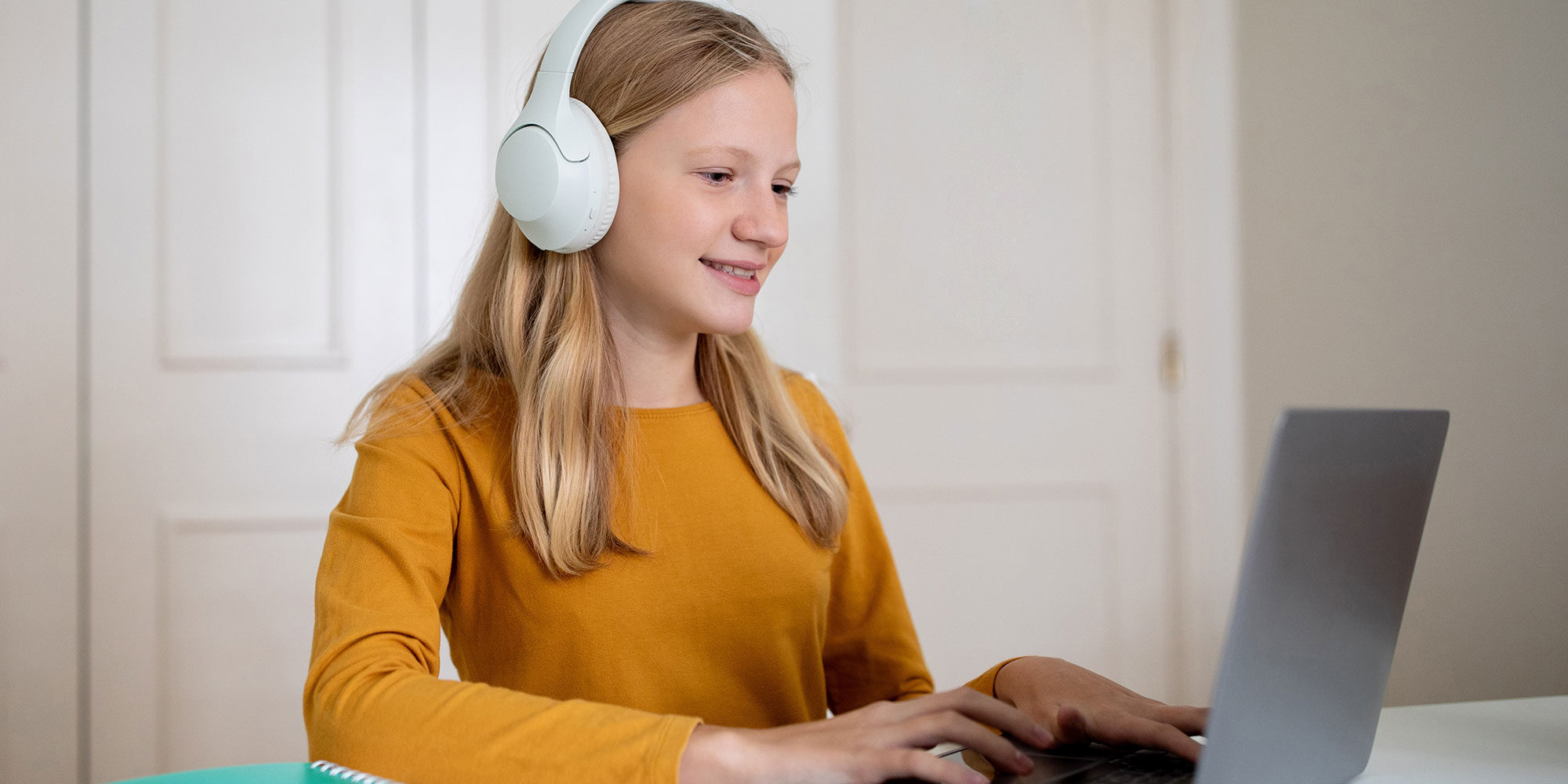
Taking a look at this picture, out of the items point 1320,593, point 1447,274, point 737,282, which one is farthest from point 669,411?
point 1447,274

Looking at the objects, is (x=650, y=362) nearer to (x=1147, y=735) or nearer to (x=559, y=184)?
(x=559, y=184)

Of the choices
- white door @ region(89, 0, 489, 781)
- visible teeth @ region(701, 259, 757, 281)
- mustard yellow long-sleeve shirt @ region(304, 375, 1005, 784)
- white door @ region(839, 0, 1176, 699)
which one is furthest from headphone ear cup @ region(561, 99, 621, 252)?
white door @ region(839, 0, 1176, 699)

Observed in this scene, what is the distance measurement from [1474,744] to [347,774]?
2.48ft

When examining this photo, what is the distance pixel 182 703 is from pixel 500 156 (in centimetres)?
150

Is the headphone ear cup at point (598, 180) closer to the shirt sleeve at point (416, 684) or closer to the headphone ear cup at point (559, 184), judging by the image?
the headphone ear cup at point (559, 184)

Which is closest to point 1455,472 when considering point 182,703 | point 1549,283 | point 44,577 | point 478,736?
point 1549,283

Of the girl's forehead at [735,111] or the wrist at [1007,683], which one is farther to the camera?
the girl's forehead at [735,111]

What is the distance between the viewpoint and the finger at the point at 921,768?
61 cm

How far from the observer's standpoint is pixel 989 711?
0.72m

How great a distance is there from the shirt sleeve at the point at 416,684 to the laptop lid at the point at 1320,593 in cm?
32

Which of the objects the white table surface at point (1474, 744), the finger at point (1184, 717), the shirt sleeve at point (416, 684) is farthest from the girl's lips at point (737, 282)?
the white table surface at point (1474, 744)

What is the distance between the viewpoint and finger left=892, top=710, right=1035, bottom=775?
0.67 meters

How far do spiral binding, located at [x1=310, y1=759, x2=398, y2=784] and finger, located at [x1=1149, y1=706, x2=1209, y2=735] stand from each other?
500mm

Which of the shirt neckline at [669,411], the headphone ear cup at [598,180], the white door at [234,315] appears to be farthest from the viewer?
the white door at [234,315]
